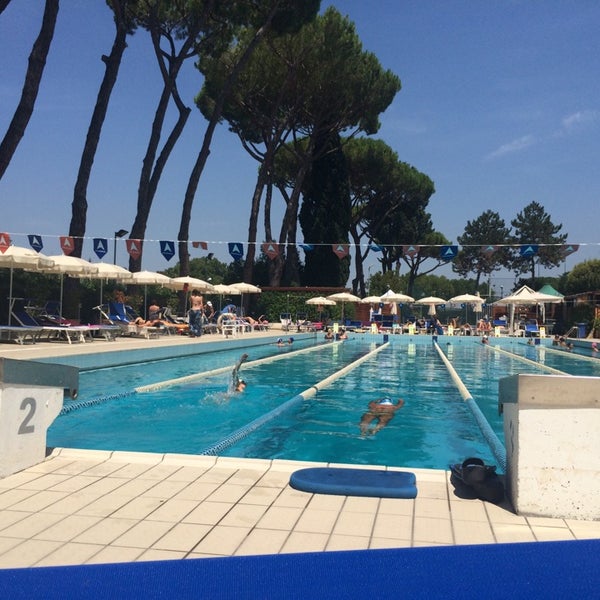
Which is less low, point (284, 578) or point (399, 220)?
point (399, 220)

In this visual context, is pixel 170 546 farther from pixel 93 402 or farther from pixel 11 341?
pixel 11 341

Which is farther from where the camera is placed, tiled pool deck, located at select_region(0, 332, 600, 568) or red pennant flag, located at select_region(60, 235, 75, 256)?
red pennant flag, located at select_region(60, 235, 75, 256)

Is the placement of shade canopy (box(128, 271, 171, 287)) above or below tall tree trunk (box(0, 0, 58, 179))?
below

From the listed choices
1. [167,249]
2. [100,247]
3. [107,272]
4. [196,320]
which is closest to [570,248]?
[196,320]

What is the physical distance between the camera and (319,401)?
7.58 meters

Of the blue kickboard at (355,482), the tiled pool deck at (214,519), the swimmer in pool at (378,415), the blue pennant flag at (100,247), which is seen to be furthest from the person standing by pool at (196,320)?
the blue kickboard at (355,482)

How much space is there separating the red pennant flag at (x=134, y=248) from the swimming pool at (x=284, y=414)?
6824 mm

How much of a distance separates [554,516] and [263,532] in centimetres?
135

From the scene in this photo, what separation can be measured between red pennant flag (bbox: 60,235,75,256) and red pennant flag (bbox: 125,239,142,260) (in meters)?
2.26

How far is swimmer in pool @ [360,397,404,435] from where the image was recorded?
6023 mm

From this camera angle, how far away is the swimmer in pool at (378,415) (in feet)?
19.8

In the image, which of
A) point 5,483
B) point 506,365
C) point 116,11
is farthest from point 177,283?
point 5,483

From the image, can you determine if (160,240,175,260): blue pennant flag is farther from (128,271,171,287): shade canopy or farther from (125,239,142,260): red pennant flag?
(128,271,171,287): shade canopy

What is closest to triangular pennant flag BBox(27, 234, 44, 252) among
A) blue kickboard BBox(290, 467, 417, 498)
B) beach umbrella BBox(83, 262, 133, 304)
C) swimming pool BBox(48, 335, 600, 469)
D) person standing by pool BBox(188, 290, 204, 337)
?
beach umbrella BBox(83, 262, 133, 304)
